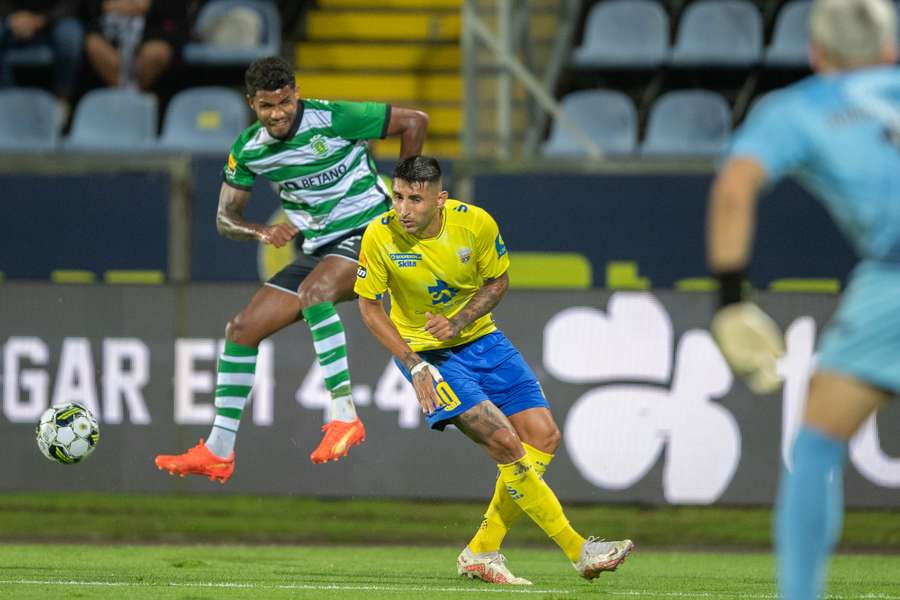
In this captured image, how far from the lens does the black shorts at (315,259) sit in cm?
823

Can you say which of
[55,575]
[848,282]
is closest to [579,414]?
[848,282]

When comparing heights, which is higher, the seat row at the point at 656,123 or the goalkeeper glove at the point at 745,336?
the goalkeeper glove at the point at 745,336

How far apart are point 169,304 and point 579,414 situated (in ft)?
9.97

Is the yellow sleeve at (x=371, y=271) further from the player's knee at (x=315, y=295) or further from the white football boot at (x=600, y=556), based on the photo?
the white football boot at (x=600, y=556)

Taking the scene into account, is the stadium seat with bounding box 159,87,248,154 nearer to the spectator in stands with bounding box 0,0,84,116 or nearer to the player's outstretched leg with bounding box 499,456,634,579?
the spectator in stands with bounding box 0,0,84,116

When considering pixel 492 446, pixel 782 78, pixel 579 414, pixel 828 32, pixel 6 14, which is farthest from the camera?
pixel 6 14

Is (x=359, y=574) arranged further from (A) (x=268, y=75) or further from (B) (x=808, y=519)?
(B) (x=808, y=519)

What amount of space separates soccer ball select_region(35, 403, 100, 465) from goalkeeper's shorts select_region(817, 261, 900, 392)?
200 inches

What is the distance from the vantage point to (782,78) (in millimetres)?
13562

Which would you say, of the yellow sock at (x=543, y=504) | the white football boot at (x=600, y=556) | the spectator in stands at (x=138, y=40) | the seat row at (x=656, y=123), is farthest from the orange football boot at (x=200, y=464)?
the spectator in stands at (x=138, y=40)

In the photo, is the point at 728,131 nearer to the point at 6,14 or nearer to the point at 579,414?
the point at 579,414

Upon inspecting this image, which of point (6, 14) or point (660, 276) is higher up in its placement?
point (6, 14)

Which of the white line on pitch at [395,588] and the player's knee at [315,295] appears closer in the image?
the white line on pitch at [395,588]

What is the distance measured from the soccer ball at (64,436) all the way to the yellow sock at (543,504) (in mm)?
2544
